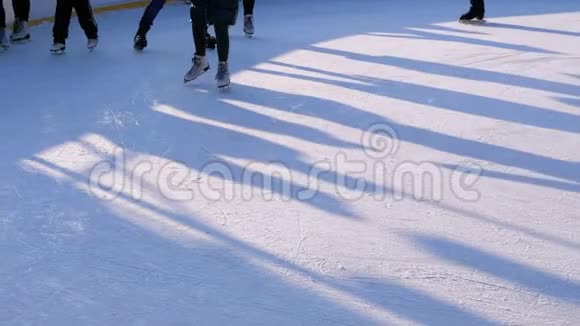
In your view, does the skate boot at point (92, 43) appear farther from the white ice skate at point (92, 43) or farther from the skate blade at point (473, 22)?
the skate blade at point (473, 22)

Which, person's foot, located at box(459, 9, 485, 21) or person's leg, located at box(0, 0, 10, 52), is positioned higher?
person's foot, located at box(459, 9, 485, 21)

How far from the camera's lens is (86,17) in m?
5.58

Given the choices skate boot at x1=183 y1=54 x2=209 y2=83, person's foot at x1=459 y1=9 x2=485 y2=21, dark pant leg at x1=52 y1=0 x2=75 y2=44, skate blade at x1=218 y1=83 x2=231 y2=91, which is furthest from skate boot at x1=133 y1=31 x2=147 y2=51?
person's foot at x1=459 y1=9 x2=485 y2=21

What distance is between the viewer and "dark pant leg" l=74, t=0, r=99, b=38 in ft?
18.2

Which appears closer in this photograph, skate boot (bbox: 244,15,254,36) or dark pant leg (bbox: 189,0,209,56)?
dark pant leg (bbox: 189,0,209,56)

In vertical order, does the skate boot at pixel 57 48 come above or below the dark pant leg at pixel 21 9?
below

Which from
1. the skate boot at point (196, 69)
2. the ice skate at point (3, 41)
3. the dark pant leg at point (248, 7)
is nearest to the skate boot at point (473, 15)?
the dark pant leg at point (248, 7)

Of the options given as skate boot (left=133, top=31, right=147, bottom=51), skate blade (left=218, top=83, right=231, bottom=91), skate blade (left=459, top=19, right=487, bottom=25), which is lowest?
skate boot (left=133, top=31, right=147, bottom=51)

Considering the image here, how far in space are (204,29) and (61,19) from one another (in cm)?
146

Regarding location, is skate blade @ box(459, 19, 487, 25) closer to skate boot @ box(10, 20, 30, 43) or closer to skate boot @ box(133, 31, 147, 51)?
skate boot @ box(133, 31, 147, 51)

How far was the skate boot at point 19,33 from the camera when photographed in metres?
5.88

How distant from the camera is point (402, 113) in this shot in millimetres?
4074

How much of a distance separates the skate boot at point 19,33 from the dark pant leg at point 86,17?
58 centimetres

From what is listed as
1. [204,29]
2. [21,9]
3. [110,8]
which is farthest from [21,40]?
[204,29]
